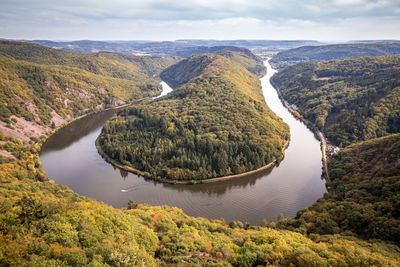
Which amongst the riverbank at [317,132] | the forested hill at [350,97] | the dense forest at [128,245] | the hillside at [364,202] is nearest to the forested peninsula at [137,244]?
the dense forest at [128,245]

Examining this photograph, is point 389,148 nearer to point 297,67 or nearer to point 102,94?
point 102,94

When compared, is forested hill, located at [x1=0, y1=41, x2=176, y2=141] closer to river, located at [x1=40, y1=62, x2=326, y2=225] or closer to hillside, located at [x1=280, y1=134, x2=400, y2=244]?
river, located at [x1=40, y1=62, x2=326, y2=225]

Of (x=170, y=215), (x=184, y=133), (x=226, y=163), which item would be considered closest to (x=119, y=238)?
(x=170, y=215)

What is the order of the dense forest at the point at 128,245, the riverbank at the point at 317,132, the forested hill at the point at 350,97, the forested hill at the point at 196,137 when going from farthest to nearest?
the forested hill at the point at 350,97 → the forested hill at the point at 196,137 → the riverbank at the point at 317,132 → the dense forest at the point at 128,245

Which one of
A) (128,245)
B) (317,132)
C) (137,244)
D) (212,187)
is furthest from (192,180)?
(317,132)

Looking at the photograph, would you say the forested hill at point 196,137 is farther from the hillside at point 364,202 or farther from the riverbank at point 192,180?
the hillside at point 364,202

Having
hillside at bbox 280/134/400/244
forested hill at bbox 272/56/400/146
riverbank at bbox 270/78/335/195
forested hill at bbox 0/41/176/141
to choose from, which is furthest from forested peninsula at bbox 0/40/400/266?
forested hill at bbox 0/41/176/141
